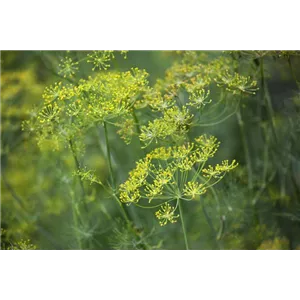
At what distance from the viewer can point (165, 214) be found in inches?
109

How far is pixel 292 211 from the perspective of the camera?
9.10 ft

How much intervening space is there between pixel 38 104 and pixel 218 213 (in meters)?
1.26

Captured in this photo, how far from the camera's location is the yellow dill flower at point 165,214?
9.07ft

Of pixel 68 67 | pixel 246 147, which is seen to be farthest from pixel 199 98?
pixel 68 67

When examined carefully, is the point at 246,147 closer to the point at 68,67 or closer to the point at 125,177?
the point at 125,177

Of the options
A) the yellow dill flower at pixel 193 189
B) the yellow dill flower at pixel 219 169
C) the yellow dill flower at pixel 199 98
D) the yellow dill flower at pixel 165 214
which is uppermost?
the yellow dill flower at pixel 199 98

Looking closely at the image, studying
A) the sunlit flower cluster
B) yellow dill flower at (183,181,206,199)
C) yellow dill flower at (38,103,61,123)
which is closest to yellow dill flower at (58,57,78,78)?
yellow dill flower at (38,103,61,123)

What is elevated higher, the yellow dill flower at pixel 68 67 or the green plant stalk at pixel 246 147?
the yellow dill flower at pixel 68 67

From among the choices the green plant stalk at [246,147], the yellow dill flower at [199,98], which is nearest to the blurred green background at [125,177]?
the green plant stalk at [246,147]

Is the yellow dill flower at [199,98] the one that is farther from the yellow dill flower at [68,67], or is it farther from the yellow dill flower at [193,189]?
the yellow dill flower at [68,67]

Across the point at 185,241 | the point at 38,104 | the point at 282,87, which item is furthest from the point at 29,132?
the point at 282,87

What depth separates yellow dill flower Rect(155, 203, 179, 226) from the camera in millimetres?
2764

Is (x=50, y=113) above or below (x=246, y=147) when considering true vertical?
above
